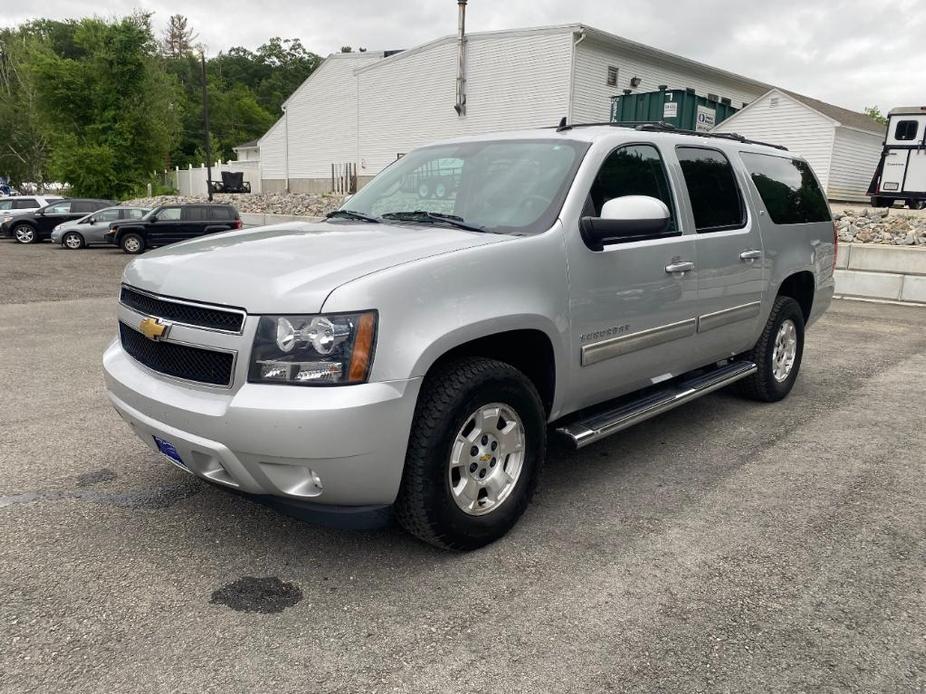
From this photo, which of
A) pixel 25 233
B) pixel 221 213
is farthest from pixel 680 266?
pixel 25 233

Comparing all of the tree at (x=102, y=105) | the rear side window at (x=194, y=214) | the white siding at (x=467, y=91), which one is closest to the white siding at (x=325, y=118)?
the white siding at (x=467, y=91)

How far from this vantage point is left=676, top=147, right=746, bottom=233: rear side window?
440cm

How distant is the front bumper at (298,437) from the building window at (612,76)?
29.7 m

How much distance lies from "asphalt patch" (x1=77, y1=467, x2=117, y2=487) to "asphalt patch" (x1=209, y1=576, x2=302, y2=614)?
1494 mm

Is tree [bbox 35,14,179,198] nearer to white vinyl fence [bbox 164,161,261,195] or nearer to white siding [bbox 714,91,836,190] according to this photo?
white vinyl fence [bbox 164,161,261,195]

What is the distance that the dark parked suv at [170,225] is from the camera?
21125mm

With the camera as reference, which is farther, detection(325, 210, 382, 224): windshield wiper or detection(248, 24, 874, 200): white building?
detection(248, 24, 874, 200): white building

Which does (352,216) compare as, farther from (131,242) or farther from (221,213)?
(131,242)

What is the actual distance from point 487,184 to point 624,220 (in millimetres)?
805

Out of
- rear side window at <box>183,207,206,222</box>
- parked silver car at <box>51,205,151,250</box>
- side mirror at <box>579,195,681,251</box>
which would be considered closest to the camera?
side mirror at <box>579,195,681,251</box>

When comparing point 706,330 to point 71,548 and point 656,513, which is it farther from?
point 71,548

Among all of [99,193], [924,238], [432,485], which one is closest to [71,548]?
[432,485]

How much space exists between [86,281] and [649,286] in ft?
43.2

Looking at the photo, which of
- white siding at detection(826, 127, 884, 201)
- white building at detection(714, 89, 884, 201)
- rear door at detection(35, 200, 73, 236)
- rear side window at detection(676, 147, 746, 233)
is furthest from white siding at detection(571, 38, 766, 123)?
rear side window at detection(676, 147, 746, 233)
